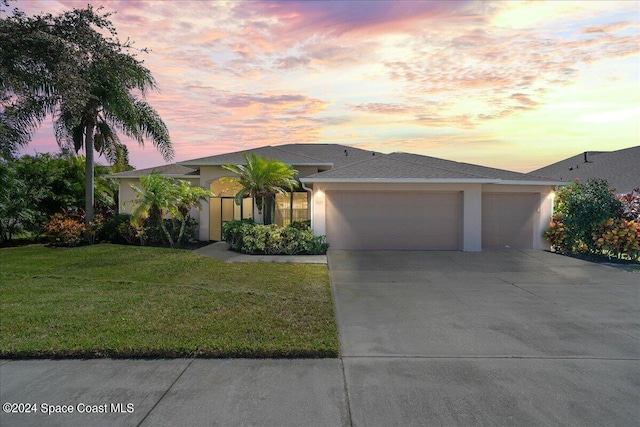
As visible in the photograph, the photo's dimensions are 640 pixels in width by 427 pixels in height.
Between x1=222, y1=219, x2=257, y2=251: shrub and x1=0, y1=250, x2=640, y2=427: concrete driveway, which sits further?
x1=222, y1=219, x2=257, y2=251: shrub

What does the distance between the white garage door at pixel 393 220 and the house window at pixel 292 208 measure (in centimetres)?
203

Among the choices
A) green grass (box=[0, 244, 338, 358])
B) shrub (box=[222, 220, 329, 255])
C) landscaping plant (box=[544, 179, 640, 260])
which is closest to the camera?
green grass (box=[0, 244, 338, 358])

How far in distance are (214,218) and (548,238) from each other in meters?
13.5

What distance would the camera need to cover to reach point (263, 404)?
3840mm

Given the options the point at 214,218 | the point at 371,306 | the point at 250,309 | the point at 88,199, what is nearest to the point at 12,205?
the point at 88,199

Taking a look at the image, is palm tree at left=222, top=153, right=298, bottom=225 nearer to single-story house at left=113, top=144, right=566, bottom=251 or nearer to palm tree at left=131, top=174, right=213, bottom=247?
single-story house at left=113, top=144, right=566, bottom=251

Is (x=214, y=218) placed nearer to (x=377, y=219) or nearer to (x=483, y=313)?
Answer: (x=377, y=219)

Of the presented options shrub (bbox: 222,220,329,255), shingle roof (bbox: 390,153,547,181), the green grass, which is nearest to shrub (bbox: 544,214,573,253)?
shingle roof (bbox: 390,153,547,181)

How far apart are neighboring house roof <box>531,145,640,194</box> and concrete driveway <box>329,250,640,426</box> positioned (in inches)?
353

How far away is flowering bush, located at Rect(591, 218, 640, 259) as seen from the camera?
1193 cm

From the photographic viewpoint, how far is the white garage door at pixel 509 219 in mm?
14398

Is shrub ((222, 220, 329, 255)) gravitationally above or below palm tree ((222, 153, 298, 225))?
below

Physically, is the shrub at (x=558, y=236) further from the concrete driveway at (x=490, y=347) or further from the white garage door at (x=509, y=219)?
the concrete driveway at (x=490, y=347)

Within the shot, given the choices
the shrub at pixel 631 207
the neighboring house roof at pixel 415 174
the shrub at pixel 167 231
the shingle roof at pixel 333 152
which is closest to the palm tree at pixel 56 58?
the shrub at pixel 167 231
